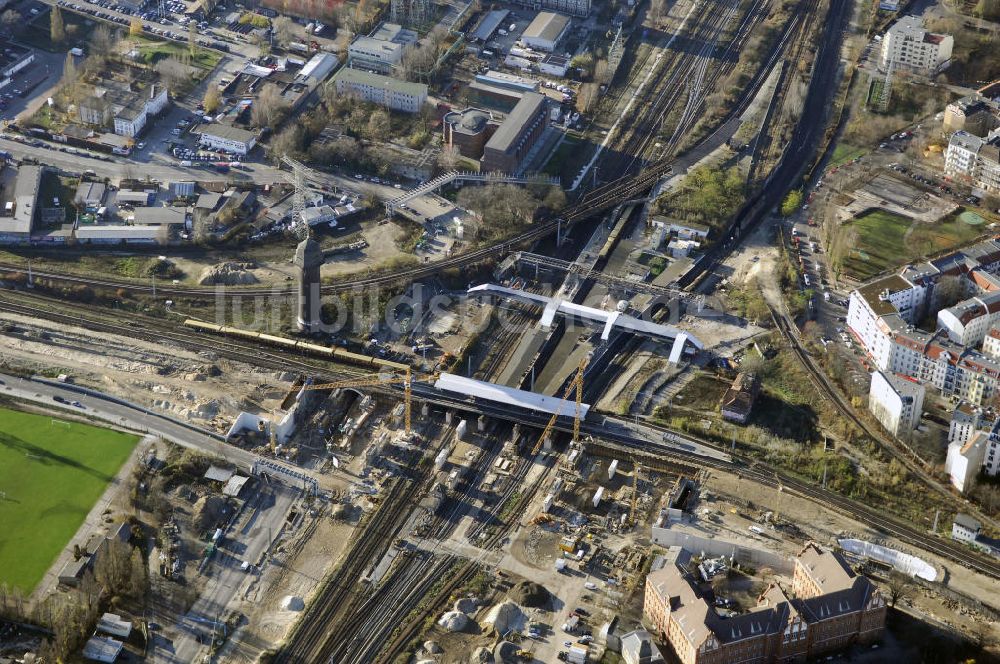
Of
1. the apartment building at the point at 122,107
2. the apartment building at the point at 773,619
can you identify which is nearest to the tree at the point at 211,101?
the apartment building at the point at 122,107

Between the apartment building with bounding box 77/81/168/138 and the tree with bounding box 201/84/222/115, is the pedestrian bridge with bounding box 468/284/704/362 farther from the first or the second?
the apartment building with bounding box 77/81/168/138

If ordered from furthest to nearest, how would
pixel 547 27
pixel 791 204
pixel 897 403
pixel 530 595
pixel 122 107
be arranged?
pixel 547 27 < pixel 122 107 < pixel 791 204 < pixel 897 403 < pixel 530 595

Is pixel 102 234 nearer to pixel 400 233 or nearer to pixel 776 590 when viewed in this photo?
pixel 400 233

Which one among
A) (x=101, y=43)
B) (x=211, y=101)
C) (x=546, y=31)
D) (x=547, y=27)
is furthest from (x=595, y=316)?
(x=101, y=43)

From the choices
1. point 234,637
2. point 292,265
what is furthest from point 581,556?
point 292,265

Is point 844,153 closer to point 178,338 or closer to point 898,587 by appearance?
point 898,587

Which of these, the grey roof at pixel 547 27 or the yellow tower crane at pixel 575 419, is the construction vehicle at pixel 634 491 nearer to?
the yellow tower crane at pixel 575 419
